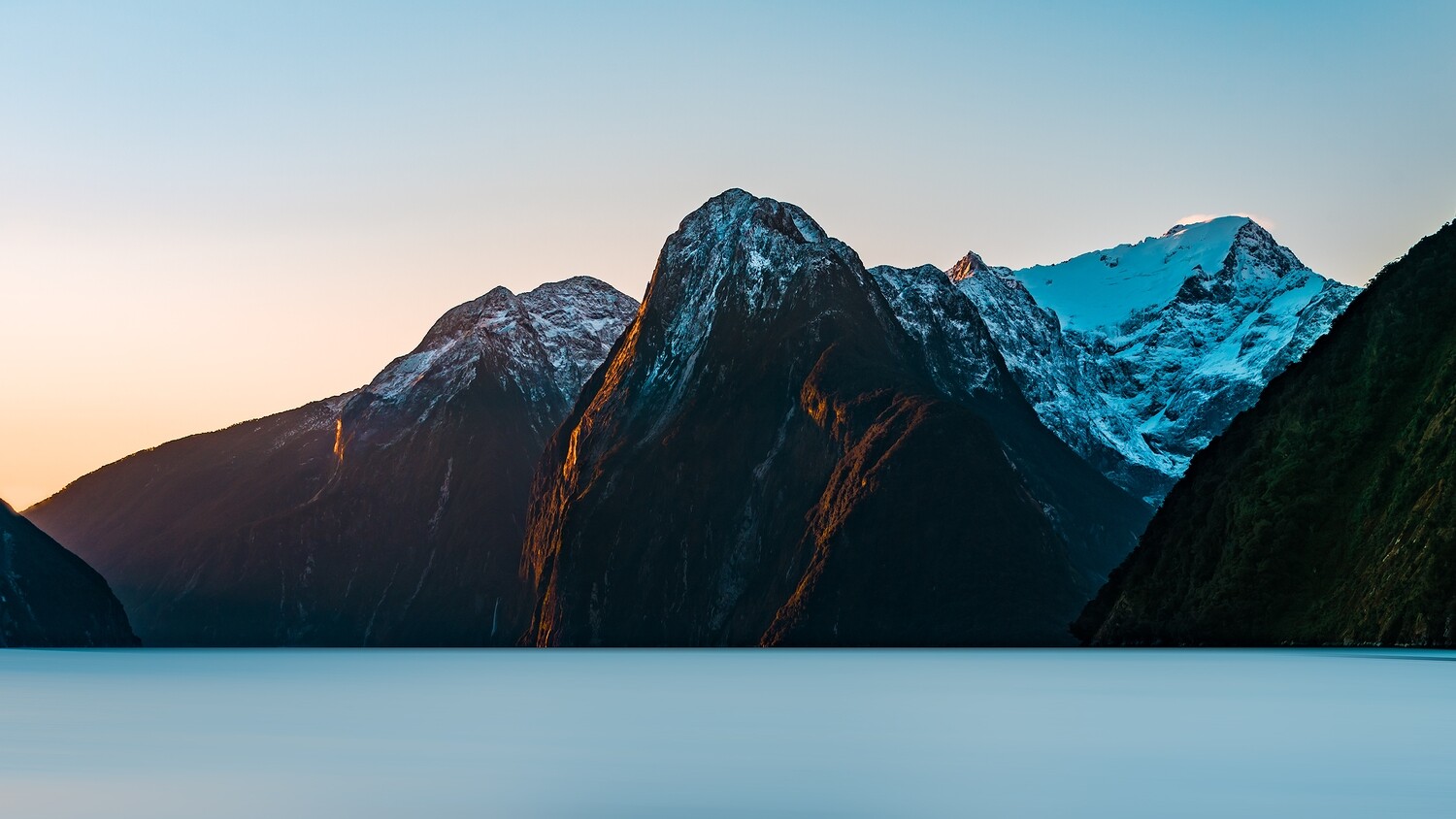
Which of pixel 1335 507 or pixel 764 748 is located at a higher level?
pixel 1335 507

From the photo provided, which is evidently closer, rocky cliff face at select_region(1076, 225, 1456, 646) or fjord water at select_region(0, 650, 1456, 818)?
fjord water at select_region(0, 650, 1456, 818)

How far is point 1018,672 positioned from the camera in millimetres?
122125

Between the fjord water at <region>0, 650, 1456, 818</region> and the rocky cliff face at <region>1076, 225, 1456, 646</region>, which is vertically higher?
the rocky cliff face at <region>1076, 225, 1456, 646</region>

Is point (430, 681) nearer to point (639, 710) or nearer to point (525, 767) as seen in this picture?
point (639, 710)

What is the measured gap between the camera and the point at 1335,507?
152 meters

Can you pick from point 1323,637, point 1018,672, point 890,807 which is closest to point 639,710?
point 890,807

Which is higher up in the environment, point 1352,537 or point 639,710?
point 1352,537

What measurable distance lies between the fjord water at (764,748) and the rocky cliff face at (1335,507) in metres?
31.4

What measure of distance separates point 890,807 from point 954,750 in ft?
52.0

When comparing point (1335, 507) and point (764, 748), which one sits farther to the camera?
point (1335, 507)

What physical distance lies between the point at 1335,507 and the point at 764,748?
11133 centimetres

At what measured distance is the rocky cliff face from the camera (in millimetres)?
133875

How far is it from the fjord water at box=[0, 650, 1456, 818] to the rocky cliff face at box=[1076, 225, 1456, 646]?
3141 cm

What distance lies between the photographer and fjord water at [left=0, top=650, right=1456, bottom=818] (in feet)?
130
